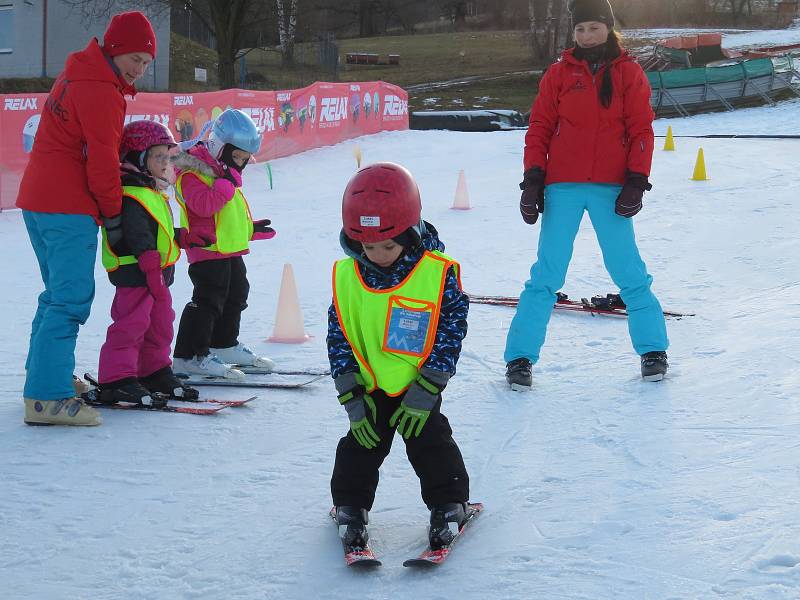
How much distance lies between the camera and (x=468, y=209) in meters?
12.4

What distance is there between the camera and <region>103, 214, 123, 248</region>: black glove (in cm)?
452

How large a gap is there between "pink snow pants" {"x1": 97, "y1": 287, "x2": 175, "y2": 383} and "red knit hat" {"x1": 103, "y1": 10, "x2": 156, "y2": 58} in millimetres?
1113

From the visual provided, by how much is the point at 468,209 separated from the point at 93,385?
7.83 metres

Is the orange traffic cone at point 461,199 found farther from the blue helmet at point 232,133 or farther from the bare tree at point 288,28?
the bare tree at point 288,28

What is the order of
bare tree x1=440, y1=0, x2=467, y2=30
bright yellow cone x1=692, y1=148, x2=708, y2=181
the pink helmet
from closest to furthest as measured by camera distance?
the pink helmet, bright yellow cone x1=692, y1=148, x2=708, y2=181, bare tree x1=440, y1=0, x2=467, y2=30

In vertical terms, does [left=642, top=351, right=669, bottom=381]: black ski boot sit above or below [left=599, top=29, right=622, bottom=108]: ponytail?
below

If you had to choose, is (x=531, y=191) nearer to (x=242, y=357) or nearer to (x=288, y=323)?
(x=242, y=357)

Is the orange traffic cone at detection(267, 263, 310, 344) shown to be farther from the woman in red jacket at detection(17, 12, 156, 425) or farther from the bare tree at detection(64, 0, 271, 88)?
the bare tree at detection(64, 0, 271, 88)

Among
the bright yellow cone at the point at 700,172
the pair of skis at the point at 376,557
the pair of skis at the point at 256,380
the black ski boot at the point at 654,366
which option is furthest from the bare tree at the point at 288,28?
the pair of skis at the point at 376,557

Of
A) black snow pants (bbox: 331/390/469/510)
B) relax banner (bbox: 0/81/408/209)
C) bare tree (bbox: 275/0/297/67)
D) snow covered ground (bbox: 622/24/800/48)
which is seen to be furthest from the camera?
snow covered ground (bbox: 622/24/800/48)

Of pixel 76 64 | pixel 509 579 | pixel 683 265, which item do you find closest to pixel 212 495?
pixel 509 579

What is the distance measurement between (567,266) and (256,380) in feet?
5.98

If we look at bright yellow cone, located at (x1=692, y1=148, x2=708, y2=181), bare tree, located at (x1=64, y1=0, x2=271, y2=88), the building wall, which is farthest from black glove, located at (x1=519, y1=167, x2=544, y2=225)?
bare tree, located at (x1=64, y1=0, x2=271, y2=88)

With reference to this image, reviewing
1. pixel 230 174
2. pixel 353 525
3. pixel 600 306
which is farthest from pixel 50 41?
pixel 353 525
